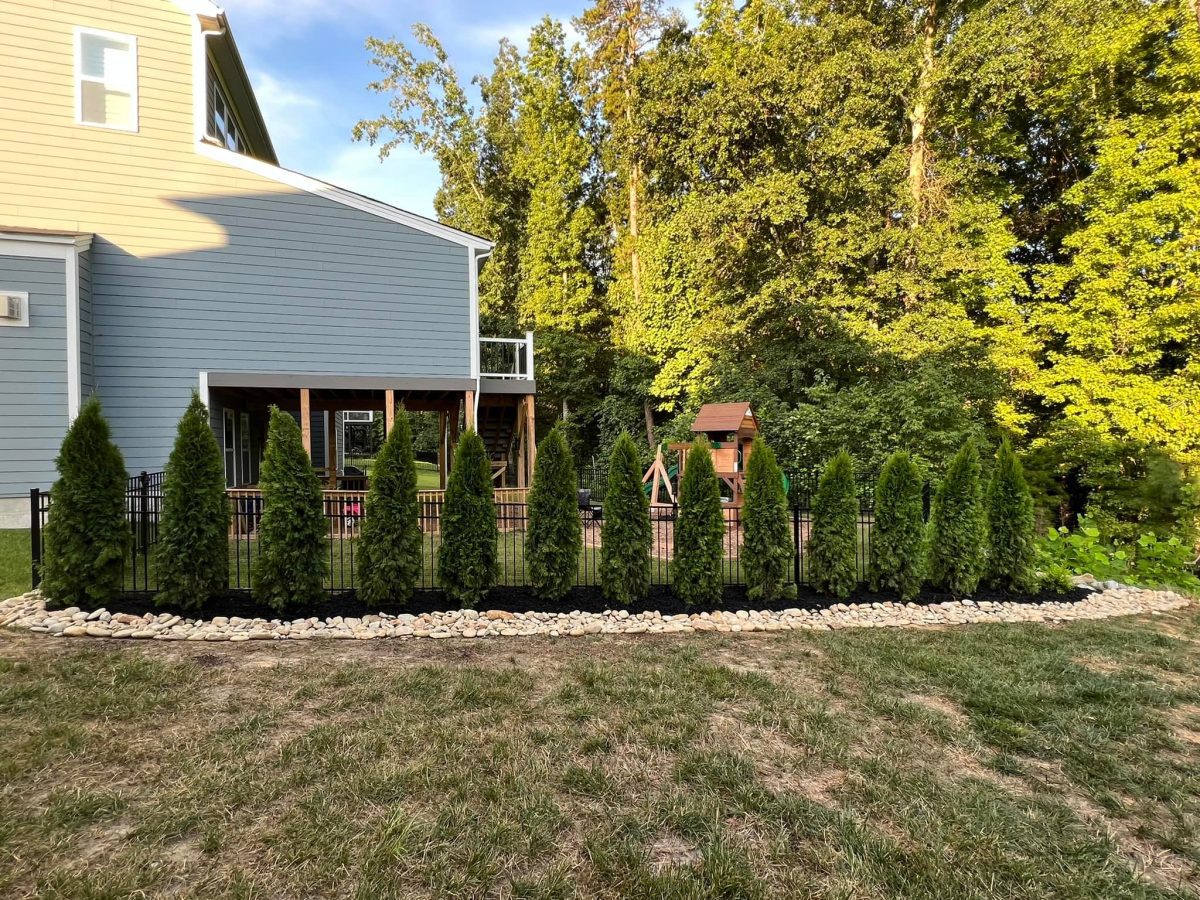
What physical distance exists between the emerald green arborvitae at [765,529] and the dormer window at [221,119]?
35.3ft

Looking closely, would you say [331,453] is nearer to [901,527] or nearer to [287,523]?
[287,523]

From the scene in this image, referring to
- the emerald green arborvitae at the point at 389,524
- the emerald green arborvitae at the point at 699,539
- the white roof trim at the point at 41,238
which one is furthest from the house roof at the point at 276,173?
the emerald green arborvitae at the point at 699,539

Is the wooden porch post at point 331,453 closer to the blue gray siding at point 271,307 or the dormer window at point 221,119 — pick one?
the blue gray siding at point 271,307

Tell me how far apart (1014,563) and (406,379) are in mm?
9211

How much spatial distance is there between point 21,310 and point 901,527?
37.8ft

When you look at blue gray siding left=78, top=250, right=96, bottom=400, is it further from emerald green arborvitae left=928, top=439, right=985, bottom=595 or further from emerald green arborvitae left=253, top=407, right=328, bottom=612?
emerald green arborvitae left=928, top=439, right=985, bottom=595

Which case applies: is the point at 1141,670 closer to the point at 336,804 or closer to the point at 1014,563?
the point at 1014,563

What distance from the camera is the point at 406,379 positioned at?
1047 cm

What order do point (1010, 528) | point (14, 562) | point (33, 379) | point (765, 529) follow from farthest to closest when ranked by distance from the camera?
point (33, 379)
point (14, 562)
point (1010, 528)
point (765, 529)

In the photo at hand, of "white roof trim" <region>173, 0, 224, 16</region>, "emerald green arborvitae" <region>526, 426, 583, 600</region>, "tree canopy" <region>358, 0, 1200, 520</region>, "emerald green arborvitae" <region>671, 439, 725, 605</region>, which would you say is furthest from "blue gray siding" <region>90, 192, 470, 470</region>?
"tree canopy" <region>358, 0, 1200, 520</region>

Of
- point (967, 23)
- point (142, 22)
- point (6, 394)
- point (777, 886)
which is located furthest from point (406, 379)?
point (967, 23)

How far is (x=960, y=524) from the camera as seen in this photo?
231 inches

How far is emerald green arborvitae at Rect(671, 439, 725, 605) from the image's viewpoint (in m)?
5.48

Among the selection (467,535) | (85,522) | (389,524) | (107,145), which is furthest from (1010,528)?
(107,145)
